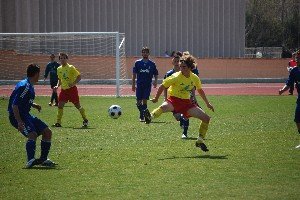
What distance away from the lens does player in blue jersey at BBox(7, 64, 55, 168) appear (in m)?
11.7

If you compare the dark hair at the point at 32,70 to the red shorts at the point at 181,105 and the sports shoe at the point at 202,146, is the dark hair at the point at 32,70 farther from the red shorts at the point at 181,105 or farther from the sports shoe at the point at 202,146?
the sports shoe at the point at 202,146

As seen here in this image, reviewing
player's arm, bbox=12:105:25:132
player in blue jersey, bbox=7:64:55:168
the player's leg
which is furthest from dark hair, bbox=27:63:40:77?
the player's leg

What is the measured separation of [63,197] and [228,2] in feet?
165

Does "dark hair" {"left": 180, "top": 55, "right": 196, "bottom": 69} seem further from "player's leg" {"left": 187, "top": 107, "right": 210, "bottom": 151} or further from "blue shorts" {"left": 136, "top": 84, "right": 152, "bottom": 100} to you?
"blue shorts" {"left": 136, "top": 84, "right": 152, "bottom": 100}

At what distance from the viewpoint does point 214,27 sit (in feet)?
191

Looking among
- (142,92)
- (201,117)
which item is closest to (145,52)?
(142,92)

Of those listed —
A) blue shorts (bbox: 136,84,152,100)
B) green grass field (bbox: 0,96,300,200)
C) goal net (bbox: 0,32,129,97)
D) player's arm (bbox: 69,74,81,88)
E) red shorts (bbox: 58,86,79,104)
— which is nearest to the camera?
green grass field (bbox: 0,96,300,200)

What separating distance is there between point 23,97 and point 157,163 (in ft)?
8.04

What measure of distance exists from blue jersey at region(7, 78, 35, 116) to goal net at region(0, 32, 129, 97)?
26970mm

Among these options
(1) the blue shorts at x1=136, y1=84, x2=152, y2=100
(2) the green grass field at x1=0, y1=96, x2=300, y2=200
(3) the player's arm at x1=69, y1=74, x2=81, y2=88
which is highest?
(3) the player's arm at x1=69, y1=74, x2=81, y2=88

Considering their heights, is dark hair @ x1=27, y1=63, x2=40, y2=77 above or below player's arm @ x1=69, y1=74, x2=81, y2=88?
above

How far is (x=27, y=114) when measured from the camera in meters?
12.0

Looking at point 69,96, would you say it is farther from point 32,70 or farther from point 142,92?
point 32,70

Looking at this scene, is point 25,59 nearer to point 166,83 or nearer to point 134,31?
point 134,31
